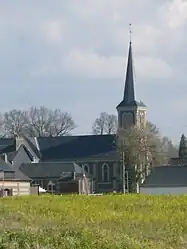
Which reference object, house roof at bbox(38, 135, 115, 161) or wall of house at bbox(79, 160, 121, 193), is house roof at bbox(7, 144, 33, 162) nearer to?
house roof at bbox(38, 135, 115, 161)

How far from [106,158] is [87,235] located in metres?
94.2

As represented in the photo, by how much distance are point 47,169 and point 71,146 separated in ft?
58.0

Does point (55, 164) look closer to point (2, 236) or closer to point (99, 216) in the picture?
point (99, 216)

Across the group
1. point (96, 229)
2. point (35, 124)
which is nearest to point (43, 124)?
point (35, 124)

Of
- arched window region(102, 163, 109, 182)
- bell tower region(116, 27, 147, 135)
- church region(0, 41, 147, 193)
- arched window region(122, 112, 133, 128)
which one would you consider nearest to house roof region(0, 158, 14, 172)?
church region(0, 41, 147, 193)

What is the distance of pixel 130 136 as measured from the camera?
8938cm

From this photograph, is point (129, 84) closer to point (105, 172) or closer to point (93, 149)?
point (93, 149)

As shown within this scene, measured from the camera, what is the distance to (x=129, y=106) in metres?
112

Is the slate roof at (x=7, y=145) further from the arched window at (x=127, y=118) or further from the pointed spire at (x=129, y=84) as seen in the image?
the pointed spire at (x=129, y=84)

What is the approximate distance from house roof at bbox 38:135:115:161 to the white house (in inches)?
984

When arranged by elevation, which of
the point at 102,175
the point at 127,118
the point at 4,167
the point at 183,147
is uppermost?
the point at 127,118

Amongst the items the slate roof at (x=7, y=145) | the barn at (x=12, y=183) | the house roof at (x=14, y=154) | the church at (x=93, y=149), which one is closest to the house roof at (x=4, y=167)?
the barn at (x=12, y=183)

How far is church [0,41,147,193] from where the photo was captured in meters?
105

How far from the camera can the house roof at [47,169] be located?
3787 inches
